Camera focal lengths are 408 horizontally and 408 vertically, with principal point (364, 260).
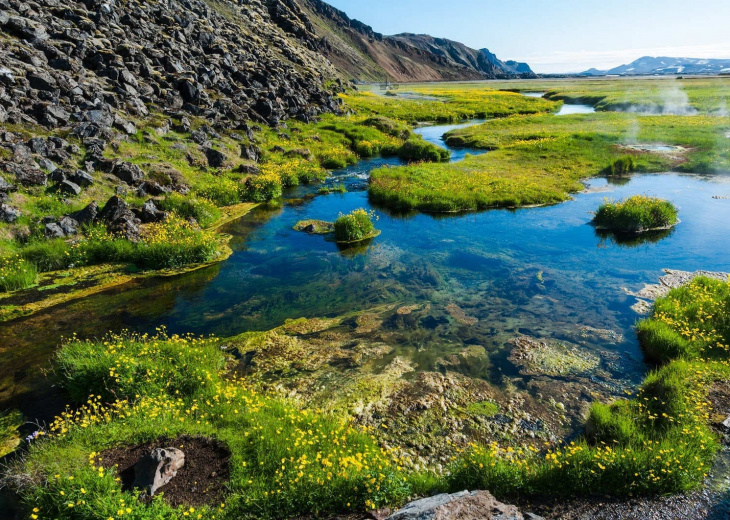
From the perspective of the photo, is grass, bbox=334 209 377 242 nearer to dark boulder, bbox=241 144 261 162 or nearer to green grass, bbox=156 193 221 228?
green grass, bbox=156 193 221 228

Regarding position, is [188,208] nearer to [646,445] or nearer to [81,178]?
[81,178]

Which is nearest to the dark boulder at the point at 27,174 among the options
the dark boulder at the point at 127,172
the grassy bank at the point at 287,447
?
the dark boulder at the point at 127,172

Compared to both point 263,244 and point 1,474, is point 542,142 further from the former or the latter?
point 1,474

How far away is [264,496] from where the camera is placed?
7.91 metres

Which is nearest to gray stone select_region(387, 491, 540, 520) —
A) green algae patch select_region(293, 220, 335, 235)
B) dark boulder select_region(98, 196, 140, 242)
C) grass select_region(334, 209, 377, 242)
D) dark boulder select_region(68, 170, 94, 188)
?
grass select_region(334, 209, 377, 242)

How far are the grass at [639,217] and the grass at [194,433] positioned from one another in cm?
2310

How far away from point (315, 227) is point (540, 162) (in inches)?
1079

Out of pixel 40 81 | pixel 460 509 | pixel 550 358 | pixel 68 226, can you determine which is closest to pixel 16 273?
pixel 68 226

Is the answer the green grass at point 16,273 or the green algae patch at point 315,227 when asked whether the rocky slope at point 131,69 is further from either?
the green algae patch at point 315,227

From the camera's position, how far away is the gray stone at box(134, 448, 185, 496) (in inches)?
312

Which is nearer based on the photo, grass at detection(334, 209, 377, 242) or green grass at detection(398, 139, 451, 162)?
grass at detection(334, 209, 377, 242)

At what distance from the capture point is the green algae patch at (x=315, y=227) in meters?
26.2

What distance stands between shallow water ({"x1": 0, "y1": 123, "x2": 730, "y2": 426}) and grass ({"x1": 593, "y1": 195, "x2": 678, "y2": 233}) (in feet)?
3.33

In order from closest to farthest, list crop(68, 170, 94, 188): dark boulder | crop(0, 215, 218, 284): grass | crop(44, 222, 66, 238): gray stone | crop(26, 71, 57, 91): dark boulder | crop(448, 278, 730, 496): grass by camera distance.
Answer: crop(448, 278, 730, 496): grass < crop(0, 215, 218, 284): grass < crop(44, 222, 66, 238): gray stone < crop(68, 170, 94, 188): dark boulder < crop(26, 71, 57, 91): dark boulder
